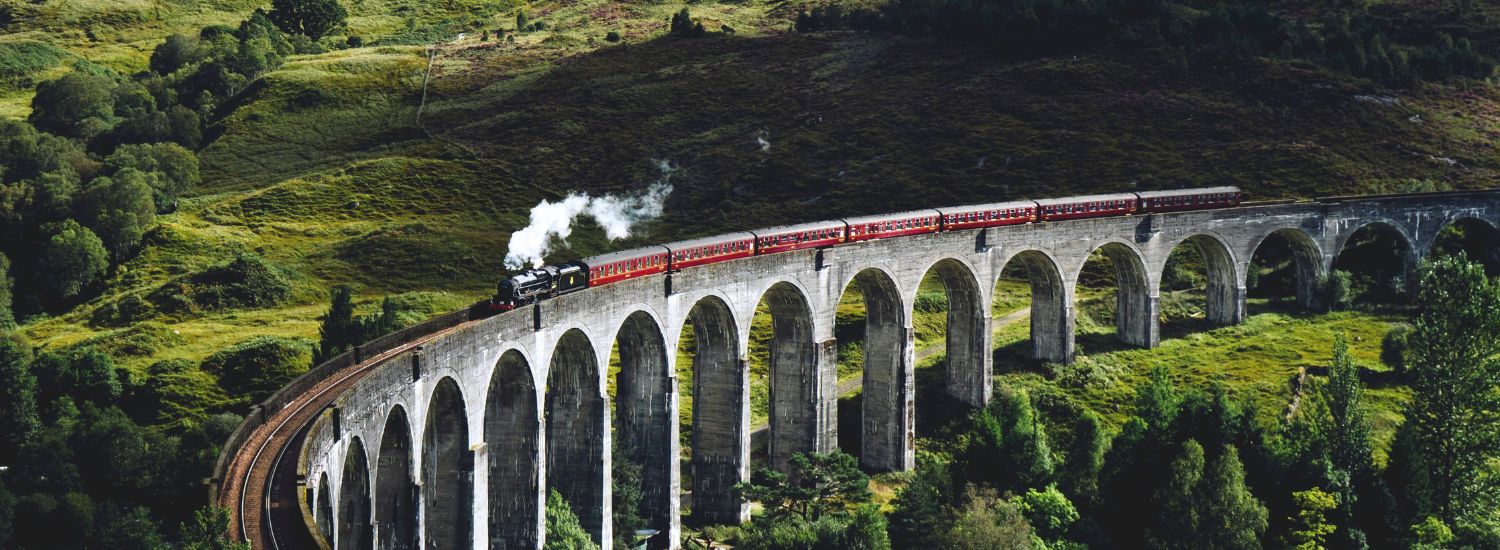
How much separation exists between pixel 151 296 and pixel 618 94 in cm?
6025

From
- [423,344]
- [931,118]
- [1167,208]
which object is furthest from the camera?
[931,118]

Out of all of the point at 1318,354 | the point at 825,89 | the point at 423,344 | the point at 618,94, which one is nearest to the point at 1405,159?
the point at 1318,354

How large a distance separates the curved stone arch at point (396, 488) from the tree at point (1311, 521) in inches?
1600

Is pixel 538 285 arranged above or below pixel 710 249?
below

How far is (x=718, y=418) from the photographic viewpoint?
245ft

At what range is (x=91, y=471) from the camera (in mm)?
76312

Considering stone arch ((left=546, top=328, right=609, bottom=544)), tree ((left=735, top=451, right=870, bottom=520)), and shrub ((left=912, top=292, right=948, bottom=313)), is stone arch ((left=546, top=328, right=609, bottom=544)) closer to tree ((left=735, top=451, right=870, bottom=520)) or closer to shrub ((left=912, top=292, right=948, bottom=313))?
tree ((left=735, top=451, right=870, bottom=520))

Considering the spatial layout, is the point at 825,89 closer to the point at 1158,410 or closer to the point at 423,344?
the point at 1158,410

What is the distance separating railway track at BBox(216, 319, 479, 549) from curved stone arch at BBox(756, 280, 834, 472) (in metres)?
26.6

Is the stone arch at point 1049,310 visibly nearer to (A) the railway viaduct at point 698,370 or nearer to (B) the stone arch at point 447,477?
(A) the railway viaduct at point 698,370

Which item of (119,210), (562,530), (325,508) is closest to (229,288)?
(119,210)

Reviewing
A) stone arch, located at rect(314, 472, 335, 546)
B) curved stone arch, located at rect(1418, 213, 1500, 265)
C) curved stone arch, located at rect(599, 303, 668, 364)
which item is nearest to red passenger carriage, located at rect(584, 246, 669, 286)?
curved stone arch, located at rect(599, 303, 668, 364)

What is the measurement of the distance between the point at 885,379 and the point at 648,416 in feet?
57.2

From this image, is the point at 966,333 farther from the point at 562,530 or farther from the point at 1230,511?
the point at 562,530
